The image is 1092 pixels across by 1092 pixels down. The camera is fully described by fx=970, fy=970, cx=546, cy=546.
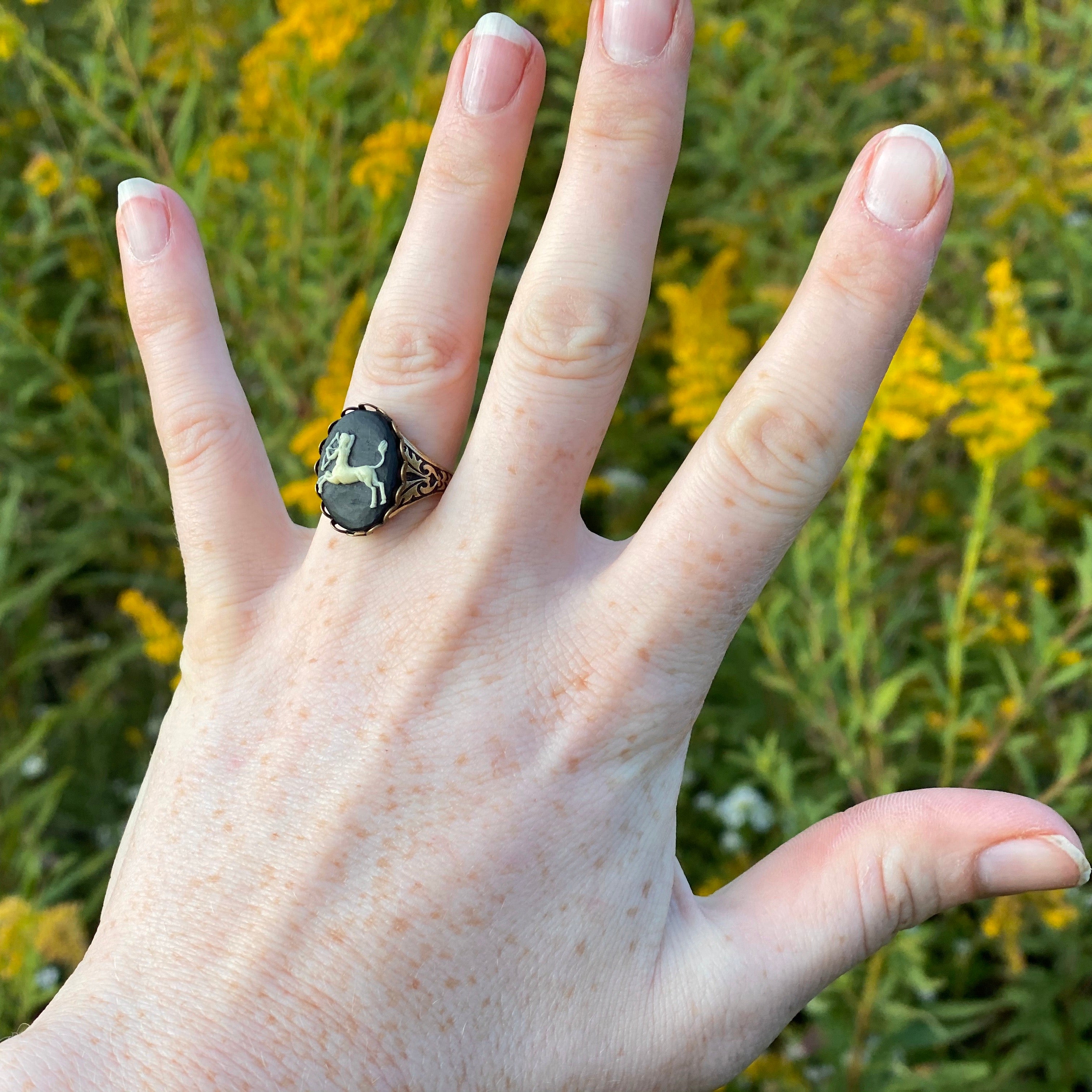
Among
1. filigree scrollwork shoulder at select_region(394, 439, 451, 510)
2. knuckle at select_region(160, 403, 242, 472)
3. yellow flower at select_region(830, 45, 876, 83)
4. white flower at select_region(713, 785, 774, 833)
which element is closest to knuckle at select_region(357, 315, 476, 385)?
filigree scrollwork shoulder at select_region(394, 439, 451, 510)

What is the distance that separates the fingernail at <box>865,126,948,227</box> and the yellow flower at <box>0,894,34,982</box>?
5.71 ft

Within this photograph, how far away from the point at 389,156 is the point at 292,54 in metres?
0.34

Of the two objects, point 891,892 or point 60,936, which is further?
point 60,936

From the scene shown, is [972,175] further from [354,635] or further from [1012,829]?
[354,635]

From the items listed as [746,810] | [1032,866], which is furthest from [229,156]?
[1032,866]

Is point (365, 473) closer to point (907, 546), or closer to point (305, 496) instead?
point (305, 496)

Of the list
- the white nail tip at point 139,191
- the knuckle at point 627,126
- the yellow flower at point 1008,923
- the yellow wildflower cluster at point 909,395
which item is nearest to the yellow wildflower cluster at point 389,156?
the white nail tip at point 139,191

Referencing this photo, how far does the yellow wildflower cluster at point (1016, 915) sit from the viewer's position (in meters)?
1.63

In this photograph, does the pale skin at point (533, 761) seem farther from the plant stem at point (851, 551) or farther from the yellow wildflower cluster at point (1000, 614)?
the yellow wildflower cluster at point (1000, 614)

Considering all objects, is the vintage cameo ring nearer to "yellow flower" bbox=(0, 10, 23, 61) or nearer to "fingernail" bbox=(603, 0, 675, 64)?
"fingernail" bbox=(603, 0, 675, 64)

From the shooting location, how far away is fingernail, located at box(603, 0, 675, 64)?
1219 millimetres

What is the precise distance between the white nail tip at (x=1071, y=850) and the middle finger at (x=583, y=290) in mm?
705

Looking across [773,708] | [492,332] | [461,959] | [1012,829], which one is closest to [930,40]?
[492,332]

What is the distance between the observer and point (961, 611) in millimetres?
1703
